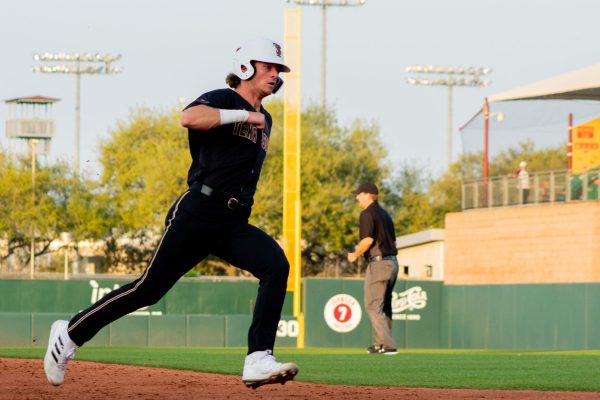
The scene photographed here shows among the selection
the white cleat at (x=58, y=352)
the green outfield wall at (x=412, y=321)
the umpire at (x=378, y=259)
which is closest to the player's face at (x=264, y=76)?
the white cleat at (x=58, y=352)

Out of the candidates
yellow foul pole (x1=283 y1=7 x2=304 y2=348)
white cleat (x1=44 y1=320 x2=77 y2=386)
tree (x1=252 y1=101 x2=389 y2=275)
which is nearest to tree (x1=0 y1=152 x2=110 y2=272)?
tree (x1=252 y1=101 x2=389 y2=275)

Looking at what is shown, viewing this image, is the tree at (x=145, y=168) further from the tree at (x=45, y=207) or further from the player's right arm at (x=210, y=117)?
the player's right arm at (x=210, y=117)

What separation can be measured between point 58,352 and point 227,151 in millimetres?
1638

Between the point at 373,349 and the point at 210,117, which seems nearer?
the point at 210,117

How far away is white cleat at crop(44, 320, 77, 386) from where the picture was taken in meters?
8.18

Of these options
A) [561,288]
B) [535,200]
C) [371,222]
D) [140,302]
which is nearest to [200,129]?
[140,302]

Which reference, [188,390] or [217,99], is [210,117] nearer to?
[217,99]

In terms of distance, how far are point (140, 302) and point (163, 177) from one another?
59.6 m

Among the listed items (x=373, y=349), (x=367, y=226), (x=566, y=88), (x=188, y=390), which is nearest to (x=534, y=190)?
(x=566, y=88)

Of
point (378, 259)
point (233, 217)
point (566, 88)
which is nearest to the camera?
point (233, 217)

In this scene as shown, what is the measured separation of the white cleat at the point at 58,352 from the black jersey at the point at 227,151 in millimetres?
1264

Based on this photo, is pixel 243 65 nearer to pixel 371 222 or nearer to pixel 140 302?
pixel 140 302

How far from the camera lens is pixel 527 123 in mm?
31578

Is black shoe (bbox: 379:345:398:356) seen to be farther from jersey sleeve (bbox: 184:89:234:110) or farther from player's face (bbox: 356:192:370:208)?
jersey sleeve (bbox: 184:89:234:110)
